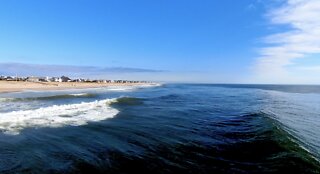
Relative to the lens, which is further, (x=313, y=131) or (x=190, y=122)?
(x=190, y=122)

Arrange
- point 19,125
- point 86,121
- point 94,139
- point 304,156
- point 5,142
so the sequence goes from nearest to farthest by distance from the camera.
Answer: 1. point 304,156
2. point 5,142
3. point 94,139
4. point 19,125
5. point 86,121

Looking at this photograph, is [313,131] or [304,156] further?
[313,131]

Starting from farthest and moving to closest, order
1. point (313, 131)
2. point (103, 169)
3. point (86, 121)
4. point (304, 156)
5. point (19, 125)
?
point (86, 121)
point (313, 131)
point (19, 125)
point (304, 156)
point (103, 169)

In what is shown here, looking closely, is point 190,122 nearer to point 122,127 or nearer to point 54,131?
point 122,127

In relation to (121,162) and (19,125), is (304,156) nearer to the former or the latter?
(121,162)

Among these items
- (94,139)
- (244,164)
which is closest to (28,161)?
(94,139)

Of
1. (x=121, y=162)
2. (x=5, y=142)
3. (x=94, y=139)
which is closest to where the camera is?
(x=121, y=162)

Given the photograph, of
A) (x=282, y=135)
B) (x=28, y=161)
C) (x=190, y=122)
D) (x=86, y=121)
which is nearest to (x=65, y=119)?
(x=86, y=121)

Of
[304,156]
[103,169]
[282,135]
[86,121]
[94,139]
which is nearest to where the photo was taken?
[103,169]
